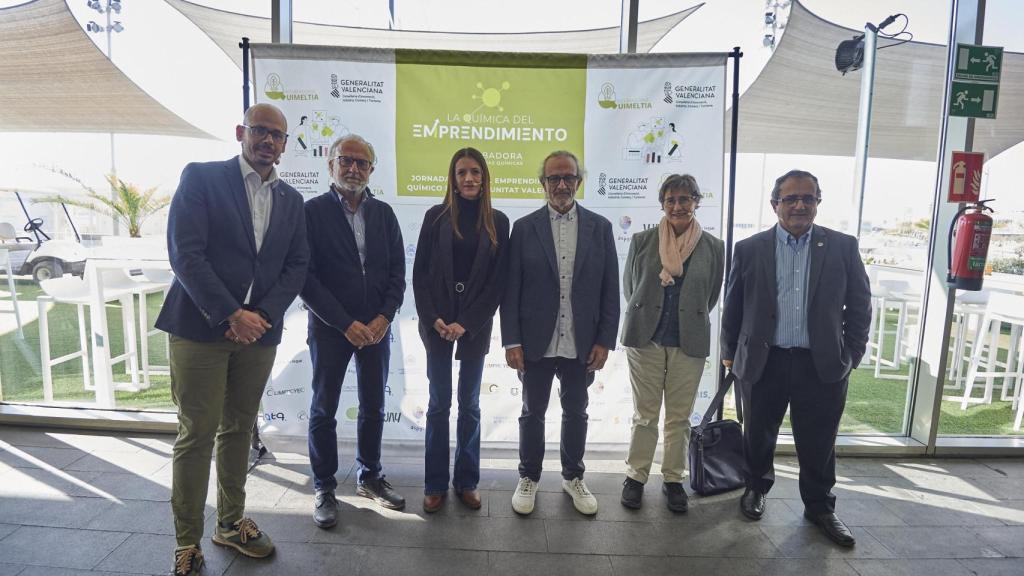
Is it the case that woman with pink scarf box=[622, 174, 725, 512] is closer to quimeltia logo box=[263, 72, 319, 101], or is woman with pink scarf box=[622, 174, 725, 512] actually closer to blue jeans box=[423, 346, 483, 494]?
blue jeans box=[423, 346, 483, 494]

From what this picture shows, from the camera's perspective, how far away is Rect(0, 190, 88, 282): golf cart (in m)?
3.47

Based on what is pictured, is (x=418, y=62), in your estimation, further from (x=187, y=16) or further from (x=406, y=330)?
(x=187, y=16)

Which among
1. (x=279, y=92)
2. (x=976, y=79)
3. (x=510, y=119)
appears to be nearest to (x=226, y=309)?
(x=279, y=92)

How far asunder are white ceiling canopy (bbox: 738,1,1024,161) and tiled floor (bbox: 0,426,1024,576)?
214 centimetres

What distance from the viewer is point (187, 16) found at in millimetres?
3424

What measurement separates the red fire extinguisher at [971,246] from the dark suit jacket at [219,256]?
369 centimetres

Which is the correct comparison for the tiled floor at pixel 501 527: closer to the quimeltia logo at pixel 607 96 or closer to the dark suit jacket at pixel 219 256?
the dark suit jacket at pixel 219 256

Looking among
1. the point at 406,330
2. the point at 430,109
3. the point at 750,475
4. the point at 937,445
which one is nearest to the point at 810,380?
the point at 750,475

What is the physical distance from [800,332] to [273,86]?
10.1ft

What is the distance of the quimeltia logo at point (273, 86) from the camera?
2.84m

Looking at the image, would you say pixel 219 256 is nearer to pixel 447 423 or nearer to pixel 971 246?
pixel 447 423

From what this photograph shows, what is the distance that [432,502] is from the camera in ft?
8.00

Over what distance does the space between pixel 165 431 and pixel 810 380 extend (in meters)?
3.87

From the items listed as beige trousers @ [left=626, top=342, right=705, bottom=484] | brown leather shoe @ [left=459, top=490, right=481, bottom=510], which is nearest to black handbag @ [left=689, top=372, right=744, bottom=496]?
beige trousers @ [left=626, top=342, right=705, bottom=484]
